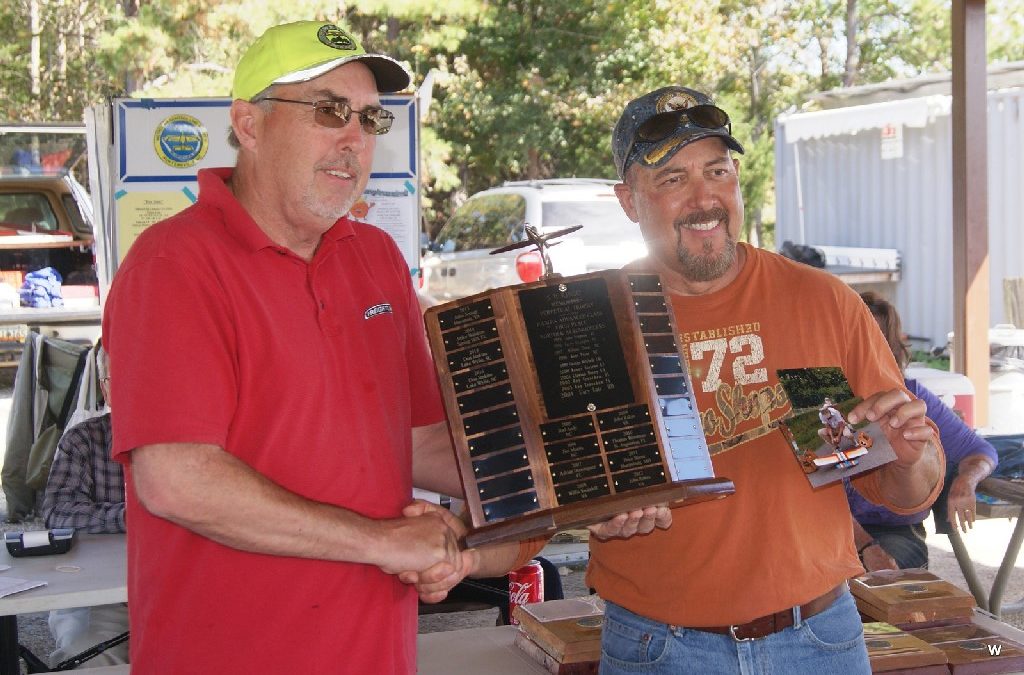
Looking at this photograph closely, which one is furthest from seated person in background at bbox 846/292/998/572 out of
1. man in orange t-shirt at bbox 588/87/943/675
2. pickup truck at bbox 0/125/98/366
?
pickup truck at bbox 0/125/98/366

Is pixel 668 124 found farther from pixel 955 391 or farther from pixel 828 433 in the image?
pixel 955 391

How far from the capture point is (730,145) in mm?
2564

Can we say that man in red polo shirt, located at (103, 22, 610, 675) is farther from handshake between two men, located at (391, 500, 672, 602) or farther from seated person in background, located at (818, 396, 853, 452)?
seated person in background, located at (818, 396, 853, 452)

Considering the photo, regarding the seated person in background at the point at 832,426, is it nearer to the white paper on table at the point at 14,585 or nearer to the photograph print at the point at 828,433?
the photograph print at the point at 828,433

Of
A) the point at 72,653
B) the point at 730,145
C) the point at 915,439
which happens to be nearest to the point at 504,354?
the point at 730,145

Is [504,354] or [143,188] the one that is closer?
[504,354]

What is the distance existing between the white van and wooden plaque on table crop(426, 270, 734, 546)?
8487 millimetres

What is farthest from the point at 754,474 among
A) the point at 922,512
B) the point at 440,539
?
the point at 922,512

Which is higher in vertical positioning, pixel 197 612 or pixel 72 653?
pixel 197 612

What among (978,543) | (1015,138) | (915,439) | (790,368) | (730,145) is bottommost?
(978,543)

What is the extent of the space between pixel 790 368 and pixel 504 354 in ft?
1.96

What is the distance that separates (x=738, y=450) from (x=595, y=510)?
35 centimetres

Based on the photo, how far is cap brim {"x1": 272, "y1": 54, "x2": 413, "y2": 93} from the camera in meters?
2.22

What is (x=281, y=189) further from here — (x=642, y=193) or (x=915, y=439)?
(x=915, y=439)
